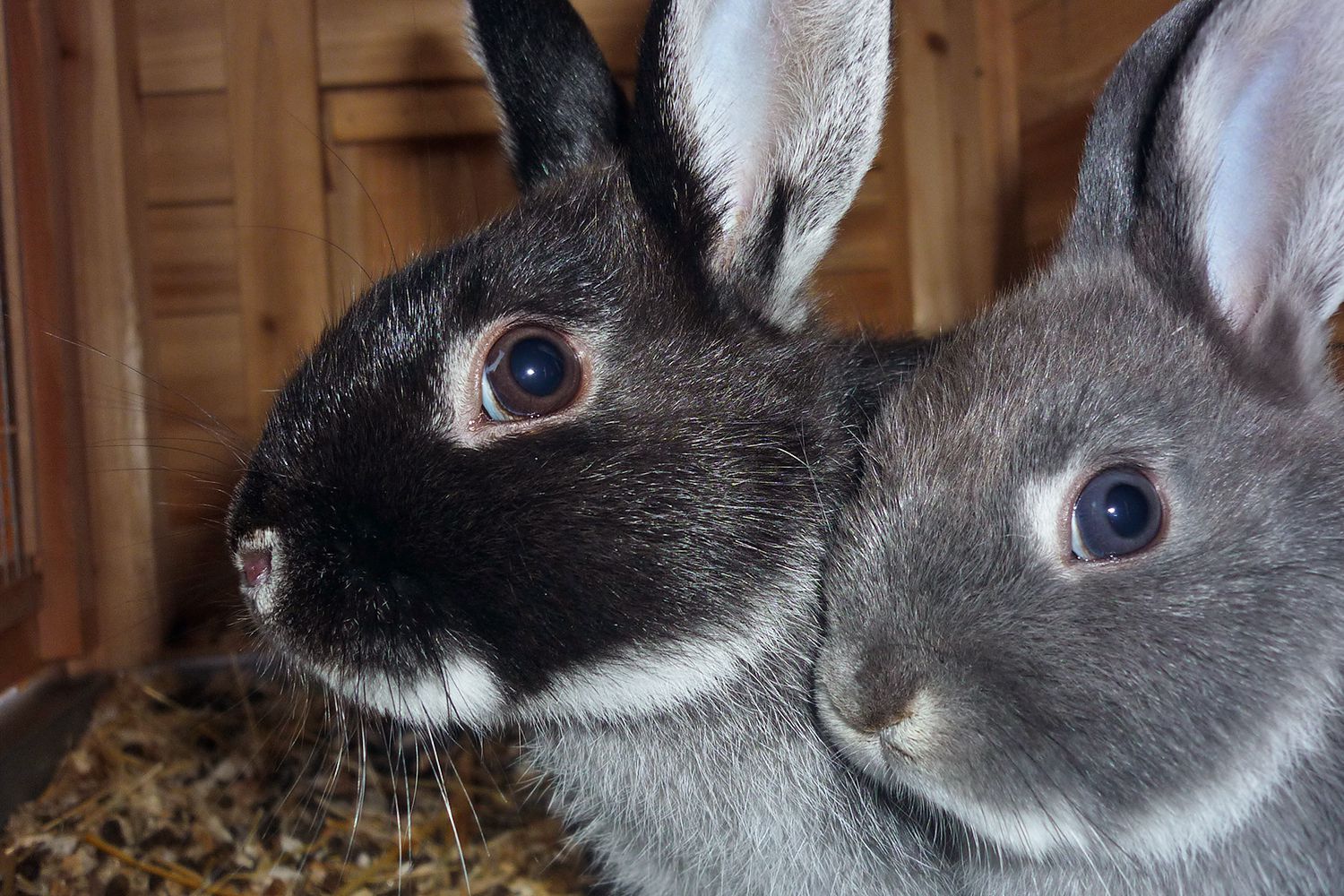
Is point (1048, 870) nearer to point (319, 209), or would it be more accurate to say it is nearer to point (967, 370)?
point (967, 370)

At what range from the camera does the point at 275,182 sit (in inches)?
126

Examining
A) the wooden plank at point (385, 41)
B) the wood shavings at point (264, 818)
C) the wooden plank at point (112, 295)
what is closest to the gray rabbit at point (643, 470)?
the wood shavings at point (264, 818)

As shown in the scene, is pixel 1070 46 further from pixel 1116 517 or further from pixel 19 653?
pixel 19 653

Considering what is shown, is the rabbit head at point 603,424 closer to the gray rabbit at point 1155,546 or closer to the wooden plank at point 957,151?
the gray rabbit at point 1155,546

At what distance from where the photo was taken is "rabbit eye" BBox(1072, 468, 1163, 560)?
1.26m

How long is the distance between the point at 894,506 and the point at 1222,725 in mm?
439

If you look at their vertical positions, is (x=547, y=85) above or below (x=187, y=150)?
below

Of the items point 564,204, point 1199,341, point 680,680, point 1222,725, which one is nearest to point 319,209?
point 564,204

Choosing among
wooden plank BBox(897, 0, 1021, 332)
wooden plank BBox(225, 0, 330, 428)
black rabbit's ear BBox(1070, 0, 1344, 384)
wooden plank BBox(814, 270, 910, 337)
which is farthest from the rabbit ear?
wooden plank BBox(225, 0, 330, 428)

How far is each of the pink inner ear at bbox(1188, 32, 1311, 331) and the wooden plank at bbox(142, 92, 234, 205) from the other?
2660mm

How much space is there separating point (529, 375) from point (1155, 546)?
0.80 m

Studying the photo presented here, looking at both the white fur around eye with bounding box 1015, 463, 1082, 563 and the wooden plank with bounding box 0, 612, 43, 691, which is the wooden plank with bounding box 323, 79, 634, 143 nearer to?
the wooden plank with bounding box 0, 612, 43, 691

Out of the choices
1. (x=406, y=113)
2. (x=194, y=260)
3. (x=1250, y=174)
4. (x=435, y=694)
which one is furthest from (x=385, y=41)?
(x=1250, y=174)

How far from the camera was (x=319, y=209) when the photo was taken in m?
3.21
